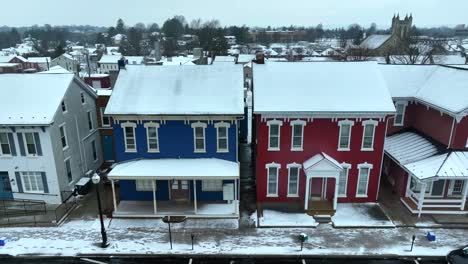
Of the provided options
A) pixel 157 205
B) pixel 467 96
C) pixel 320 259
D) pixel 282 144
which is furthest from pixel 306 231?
pixel 467 96

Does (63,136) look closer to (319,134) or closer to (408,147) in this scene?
(319,134)

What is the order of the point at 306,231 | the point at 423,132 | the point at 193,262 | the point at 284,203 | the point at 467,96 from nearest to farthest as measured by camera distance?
the point at 193,262
the point at 306,231
the point at 467,96
the point at 284,203
the point at 423,132

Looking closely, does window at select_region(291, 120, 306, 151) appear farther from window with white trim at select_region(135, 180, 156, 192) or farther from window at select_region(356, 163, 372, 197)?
window with white trim at select_region(135, 180, 156, 192)

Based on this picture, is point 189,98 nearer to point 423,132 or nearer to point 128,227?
point 128,227

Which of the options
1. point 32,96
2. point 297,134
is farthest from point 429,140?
point 32,96

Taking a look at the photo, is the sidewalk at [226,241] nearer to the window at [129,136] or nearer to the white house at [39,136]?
the white house at [39,136]
